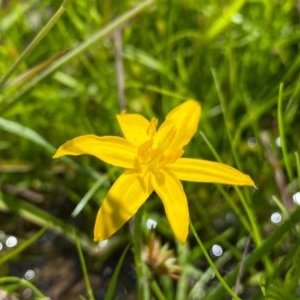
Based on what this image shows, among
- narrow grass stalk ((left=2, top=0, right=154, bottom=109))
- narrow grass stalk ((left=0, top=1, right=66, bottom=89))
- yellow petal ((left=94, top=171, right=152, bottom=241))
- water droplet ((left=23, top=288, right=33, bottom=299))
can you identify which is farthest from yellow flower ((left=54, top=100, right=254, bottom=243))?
water droplet ((left=23, top=288, right=33, bottom=299))

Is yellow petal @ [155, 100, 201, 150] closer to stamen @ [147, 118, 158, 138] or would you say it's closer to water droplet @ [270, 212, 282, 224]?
stamen @ [147, 118, 158, 138]

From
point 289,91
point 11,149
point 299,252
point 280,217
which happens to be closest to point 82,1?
point 11,149

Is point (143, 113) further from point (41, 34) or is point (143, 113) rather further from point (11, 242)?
point (41, 34)

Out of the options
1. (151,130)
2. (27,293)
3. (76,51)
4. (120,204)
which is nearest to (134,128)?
(151,130)

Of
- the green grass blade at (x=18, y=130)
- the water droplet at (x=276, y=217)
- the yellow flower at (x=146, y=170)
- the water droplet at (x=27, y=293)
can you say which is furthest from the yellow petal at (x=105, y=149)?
the water droplet at (x=276, y=217)

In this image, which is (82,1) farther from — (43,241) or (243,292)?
(243,292)

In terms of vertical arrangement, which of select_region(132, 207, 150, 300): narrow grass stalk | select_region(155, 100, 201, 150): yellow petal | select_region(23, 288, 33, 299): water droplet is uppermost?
select_region(155, 100, 201, 150): yellow petal

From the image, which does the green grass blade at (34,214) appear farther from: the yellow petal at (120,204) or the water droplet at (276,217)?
the yellow petal at (120,204)
